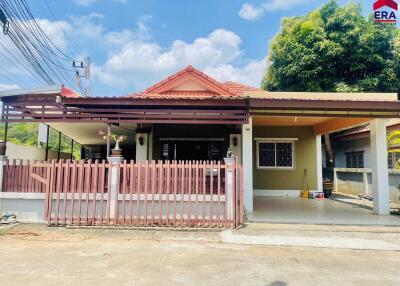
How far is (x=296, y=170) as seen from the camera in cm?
1266

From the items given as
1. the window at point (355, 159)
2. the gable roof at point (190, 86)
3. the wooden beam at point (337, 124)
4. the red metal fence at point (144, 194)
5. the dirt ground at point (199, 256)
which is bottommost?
the dirt ground at point (199, 256)

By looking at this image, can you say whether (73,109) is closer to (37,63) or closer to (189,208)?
(189,208)

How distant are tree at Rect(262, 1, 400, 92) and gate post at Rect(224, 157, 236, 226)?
11058 mm

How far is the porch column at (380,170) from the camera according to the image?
8.42 m

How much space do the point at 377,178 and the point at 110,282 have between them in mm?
7899

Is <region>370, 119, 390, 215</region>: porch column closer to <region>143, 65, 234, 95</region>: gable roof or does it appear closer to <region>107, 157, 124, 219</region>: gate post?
<region>143, 65, 234, 95</region>: gable roof

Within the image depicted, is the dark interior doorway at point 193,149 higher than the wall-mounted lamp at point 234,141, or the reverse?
the wall-mounted lamp at point 234,141

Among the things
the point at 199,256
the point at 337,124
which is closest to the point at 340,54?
the point at 337,124

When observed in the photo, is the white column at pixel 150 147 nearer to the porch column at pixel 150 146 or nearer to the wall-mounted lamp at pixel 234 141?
the porch column at pixel 150 146

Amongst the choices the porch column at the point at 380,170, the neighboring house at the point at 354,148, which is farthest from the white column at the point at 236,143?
the neighboring house at the point at 354,148

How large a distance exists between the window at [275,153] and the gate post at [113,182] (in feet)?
23.8

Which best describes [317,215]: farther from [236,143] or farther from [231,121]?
[236,143]

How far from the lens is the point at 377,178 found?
27.9 ft

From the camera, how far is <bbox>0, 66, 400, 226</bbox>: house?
7.81 metres
